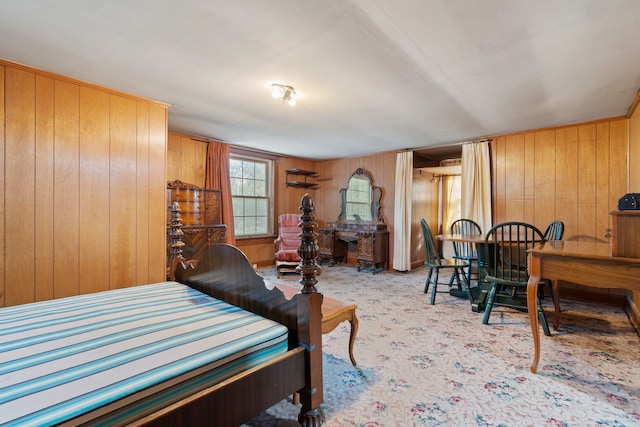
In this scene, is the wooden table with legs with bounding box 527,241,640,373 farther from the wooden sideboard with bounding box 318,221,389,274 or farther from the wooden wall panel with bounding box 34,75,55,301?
the wooden wall panel with bounding box 34,75,55,301

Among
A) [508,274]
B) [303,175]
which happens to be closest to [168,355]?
[508,274]

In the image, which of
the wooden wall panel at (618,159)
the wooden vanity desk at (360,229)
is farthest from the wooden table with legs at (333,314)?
the wooden wall panel at (618,159)

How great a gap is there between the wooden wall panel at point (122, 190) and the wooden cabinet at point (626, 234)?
3683mm

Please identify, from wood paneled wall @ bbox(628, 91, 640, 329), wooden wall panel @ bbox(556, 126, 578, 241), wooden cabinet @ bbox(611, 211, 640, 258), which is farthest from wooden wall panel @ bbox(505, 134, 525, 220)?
wooden cabinet @ bbox(611, 211, 640, 258)

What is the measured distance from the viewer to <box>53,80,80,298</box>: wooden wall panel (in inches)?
96.9

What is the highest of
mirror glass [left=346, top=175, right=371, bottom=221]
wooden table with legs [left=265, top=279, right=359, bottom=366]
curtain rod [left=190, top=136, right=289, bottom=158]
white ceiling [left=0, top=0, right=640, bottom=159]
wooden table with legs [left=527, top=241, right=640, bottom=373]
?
curtain rod [left=190, top=136, right=289, bottom=158]

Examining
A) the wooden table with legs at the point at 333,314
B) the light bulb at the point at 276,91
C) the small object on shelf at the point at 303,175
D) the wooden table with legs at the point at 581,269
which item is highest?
the light bulb at the point at 276,91

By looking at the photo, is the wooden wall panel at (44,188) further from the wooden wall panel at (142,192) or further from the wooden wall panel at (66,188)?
the wooden wall panel at (142,192)

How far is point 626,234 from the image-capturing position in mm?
1673

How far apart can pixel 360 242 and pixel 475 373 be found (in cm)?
354

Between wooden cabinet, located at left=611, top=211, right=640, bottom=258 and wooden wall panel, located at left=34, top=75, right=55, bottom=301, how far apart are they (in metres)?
3.95

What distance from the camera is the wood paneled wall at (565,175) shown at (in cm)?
367

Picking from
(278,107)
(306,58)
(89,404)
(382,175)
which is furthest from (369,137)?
(89,404)

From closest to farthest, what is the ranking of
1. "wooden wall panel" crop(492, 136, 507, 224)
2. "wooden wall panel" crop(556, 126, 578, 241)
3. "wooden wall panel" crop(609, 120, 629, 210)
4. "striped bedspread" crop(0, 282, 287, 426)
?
1. "striped bedspread" crop(0, 282, 287, 426)
2. "wooden wall panel" crop(609, 120, 629, 210)
3. "wooden wall panel" crop(556, 126, 578, 241)
4. "wooden wall panel" crop(492, 136, 507, 224)
